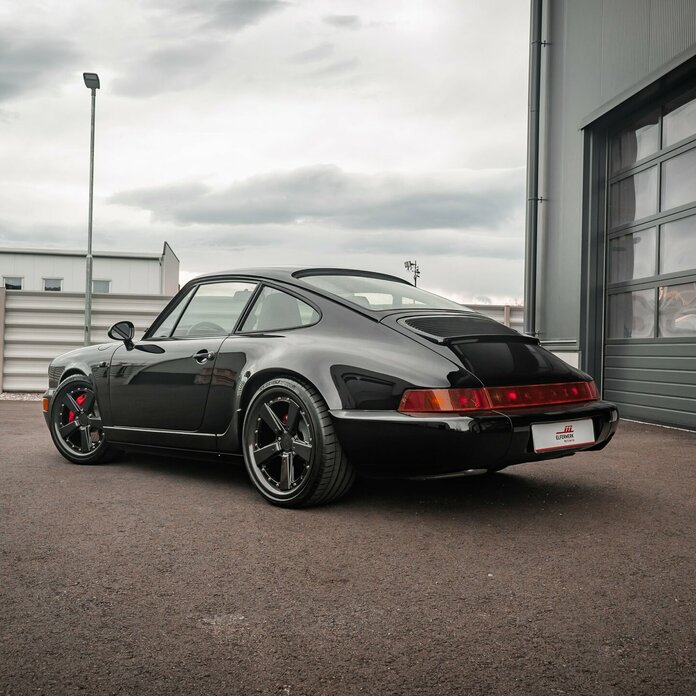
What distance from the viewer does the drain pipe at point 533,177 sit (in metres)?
11.8

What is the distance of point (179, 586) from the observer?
9.58 ft

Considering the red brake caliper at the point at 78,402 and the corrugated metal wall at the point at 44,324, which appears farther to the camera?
the corrugated metal wall at the point at 44,324

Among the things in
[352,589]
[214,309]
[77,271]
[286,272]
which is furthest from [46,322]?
[77,271]

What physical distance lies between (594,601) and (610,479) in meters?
2.55

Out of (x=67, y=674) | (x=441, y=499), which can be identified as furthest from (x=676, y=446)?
(x=67, y=674)

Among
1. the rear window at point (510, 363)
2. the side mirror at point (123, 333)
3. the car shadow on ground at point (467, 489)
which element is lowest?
the car shadow on ground at point (467, 489)

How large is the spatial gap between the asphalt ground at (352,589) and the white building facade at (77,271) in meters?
23.3

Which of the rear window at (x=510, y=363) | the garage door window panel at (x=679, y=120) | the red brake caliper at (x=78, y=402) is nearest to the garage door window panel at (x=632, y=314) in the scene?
the garage door window panel at (x=679, y=120)

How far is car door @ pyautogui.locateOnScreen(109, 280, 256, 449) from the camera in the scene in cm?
476

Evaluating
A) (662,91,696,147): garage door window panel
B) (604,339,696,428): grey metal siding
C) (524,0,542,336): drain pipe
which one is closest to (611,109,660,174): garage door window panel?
(662,91,696,147): garage door window panel

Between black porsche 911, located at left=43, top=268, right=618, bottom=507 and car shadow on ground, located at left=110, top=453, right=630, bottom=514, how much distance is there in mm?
233

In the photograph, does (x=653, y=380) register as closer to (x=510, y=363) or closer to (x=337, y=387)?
(x=510, y=363)

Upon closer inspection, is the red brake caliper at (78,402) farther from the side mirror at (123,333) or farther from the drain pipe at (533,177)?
the drain pipe at (533,177)

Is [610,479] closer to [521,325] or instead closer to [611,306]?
[611,306]
